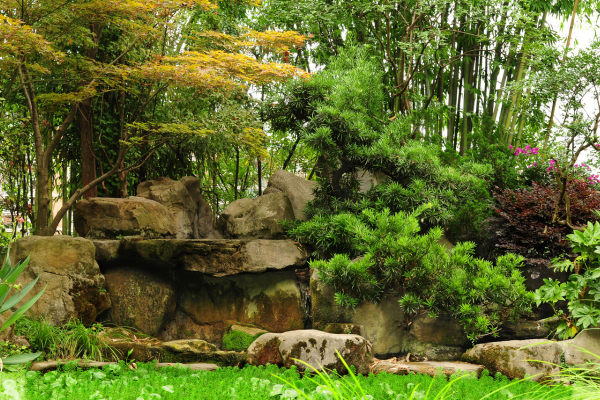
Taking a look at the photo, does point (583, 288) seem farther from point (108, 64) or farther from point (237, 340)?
point (108, 64)

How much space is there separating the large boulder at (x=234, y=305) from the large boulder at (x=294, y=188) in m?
1.13

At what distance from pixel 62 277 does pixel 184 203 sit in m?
2.10

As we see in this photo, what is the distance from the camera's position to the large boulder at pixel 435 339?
4.43 meters

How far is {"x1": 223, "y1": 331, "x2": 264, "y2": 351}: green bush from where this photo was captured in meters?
4.69

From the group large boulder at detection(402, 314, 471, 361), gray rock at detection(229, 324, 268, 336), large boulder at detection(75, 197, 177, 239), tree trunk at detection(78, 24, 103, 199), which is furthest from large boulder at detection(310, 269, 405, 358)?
tree trunk at detection(78, 24, 103, 199)

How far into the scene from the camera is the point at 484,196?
5973mm

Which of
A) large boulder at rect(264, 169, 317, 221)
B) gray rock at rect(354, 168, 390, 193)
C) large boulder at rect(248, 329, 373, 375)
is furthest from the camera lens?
large boulder at rect(264, 169, 317, 221)

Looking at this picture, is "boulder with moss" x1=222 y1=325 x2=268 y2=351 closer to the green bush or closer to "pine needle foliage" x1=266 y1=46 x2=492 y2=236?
the green bush

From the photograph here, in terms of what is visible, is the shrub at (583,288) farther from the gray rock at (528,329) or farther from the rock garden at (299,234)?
the gray rock at (528,329)

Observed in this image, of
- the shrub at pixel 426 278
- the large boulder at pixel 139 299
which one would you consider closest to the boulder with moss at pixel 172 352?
the large boulder at pixel 139 299

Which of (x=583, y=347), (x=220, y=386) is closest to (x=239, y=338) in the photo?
(x=220, y=386)

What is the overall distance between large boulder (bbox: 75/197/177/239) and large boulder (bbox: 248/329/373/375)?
2679 millimetres

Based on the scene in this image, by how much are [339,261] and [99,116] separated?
4660 mm

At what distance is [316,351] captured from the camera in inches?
140
